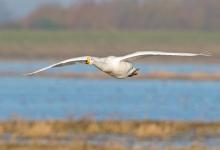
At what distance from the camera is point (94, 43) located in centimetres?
9588

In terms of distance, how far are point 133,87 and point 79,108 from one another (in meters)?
18.2

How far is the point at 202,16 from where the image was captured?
4562 inches

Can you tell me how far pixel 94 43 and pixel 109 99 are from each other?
49609mm

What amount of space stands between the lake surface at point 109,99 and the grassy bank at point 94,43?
23.4 meters

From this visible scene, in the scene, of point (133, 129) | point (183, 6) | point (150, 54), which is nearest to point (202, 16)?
point (183, 6)

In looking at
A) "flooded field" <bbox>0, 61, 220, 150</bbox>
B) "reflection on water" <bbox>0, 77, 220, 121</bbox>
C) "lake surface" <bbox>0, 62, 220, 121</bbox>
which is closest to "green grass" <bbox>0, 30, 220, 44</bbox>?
"lake surface" <bbox>0, 62, 220, 121</bbox>

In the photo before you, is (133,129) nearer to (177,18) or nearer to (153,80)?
(153,80)

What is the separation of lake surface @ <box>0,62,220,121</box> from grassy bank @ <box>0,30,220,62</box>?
23.4m

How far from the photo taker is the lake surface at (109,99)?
37062mm

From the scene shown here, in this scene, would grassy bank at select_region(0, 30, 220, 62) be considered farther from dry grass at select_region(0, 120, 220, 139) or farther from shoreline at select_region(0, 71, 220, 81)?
dry grass at select_region(0, 120, 220, 139)

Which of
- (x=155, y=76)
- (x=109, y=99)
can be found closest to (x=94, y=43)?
(x=155, y=76)

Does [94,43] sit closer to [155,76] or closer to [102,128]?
[155,76]

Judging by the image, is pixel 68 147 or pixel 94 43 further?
pixel 94 43

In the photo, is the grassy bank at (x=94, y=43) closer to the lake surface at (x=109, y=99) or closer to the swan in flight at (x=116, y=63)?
the lake surface at (x=109, y=99)
